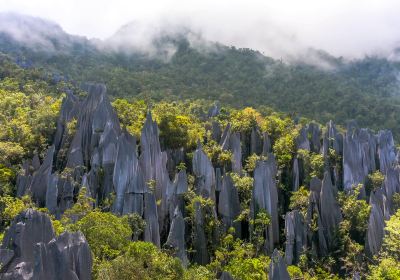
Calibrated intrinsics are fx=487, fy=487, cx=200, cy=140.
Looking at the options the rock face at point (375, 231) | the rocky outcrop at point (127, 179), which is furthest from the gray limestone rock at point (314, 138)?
the rocky outcrop at point (127, 179)

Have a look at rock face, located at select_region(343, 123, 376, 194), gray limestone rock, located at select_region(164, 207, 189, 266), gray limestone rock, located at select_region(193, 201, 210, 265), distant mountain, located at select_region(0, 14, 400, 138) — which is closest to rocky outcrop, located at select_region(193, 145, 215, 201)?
gray limestone rock, located at select_region(193, 201, 210, 265)

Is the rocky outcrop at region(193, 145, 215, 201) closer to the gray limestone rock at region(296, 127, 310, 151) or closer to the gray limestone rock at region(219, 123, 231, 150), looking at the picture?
the gray limestone rock at region(219, 123, 231, 150)

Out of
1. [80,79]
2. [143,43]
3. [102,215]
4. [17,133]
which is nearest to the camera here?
[102,215]

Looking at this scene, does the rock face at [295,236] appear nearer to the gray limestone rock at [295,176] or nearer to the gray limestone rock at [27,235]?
the gray limestone rock at [295,176]

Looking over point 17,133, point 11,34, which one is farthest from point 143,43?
point 17,133

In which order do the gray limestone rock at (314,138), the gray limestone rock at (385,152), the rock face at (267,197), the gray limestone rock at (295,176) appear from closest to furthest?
1. the rock face at (267,197)
2. the gray limestone rock at (295,176)
3. the gray limestone rock at (385,152)
4. the gray limestone rock at (314,138)

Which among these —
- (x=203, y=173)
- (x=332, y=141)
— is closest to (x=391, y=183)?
(x=332, y=141)

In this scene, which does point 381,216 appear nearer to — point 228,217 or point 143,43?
point 228,217
